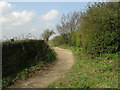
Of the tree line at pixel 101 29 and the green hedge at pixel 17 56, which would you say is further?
the tree line at pixel 101 29

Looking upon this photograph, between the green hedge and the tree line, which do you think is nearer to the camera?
the green hedge

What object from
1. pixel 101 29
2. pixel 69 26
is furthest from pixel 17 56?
pixel 69 26

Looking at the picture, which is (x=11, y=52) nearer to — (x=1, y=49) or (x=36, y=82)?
(x=1, y=49)

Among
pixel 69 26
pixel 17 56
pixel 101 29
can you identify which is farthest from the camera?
pixel 69 26

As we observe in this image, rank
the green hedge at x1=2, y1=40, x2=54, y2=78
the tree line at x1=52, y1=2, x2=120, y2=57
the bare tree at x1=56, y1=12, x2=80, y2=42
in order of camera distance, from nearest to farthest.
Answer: the green hedge at x1=2, y1=40, x2=54, y2=78
the tree line at x1=52, y1=2, x2=120, y2=57
the bare tree at x1=56, y1=12, x2=80, y2=42

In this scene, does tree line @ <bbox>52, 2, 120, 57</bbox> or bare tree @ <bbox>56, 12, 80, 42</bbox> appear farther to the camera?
bare tree @ <bbox>56, 12, 80, 42</bbox>

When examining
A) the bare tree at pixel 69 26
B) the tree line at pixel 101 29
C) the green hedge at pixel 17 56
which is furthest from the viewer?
the bare tree at pixel 69 26

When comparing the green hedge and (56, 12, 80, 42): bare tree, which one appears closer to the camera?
the green hedge

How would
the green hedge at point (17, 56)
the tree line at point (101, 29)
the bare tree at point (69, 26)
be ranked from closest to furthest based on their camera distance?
the green hedge at point (17, 56), the tree line at point (101, 29), the bare tree at point (69, 26)

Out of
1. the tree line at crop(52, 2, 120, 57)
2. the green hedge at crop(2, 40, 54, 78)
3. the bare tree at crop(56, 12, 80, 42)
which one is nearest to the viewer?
the green hedge at crop(2, 40, 54, 78)

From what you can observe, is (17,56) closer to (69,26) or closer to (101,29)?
(101,29)

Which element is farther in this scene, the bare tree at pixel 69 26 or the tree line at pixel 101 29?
the bare tree at pixel 69 26

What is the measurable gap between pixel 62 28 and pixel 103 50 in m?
26.2

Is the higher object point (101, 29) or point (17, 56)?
point (101, 29)
